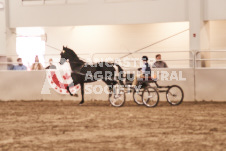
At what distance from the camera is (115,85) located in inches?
609

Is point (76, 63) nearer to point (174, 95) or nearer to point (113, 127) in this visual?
point (174, 95)

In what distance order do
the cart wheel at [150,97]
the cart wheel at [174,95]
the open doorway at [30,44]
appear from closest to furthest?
the cart wheel at [150,97]
the cart wheel at [174,95]
the open doorway at [30,44]

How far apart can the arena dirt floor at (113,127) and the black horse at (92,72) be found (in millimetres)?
871

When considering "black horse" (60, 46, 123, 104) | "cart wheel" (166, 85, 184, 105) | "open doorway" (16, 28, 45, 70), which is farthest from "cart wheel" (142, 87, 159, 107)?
"open doorway" (16, 28, 45, 70)

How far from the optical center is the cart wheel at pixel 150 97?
49.2 feet

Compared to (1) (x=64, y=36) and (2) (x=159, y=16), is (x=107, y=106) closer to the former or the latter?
(2) (x=159, y=16)

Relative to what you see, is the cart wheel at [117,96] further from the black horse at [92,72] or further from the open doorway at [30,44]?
the open doorway at [30,44]

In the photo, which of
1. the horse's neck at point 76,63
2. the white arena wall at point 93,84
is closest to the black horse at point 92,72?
the horse's neck at point 76,63

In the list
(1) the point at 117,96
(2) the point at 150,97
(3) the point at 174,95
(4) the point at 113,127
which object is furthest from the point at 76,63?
(4) the point at 113,127

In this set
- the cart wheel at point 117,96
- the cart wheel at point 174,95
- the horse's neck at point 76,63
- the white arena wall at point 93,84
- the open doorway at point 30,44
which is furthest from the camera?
the open doorway at point 30,44

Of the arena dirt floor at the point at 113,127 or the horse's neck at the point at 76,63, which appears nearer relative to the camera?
the arena dirt floor at the point at 113,127

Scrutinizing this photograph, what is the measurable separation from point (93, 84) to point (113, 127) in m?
7.49

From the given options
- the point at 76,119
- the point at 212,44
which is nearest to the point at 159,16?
the point at 212,44

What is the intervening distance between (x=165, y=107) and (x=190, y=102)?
1.96 m
